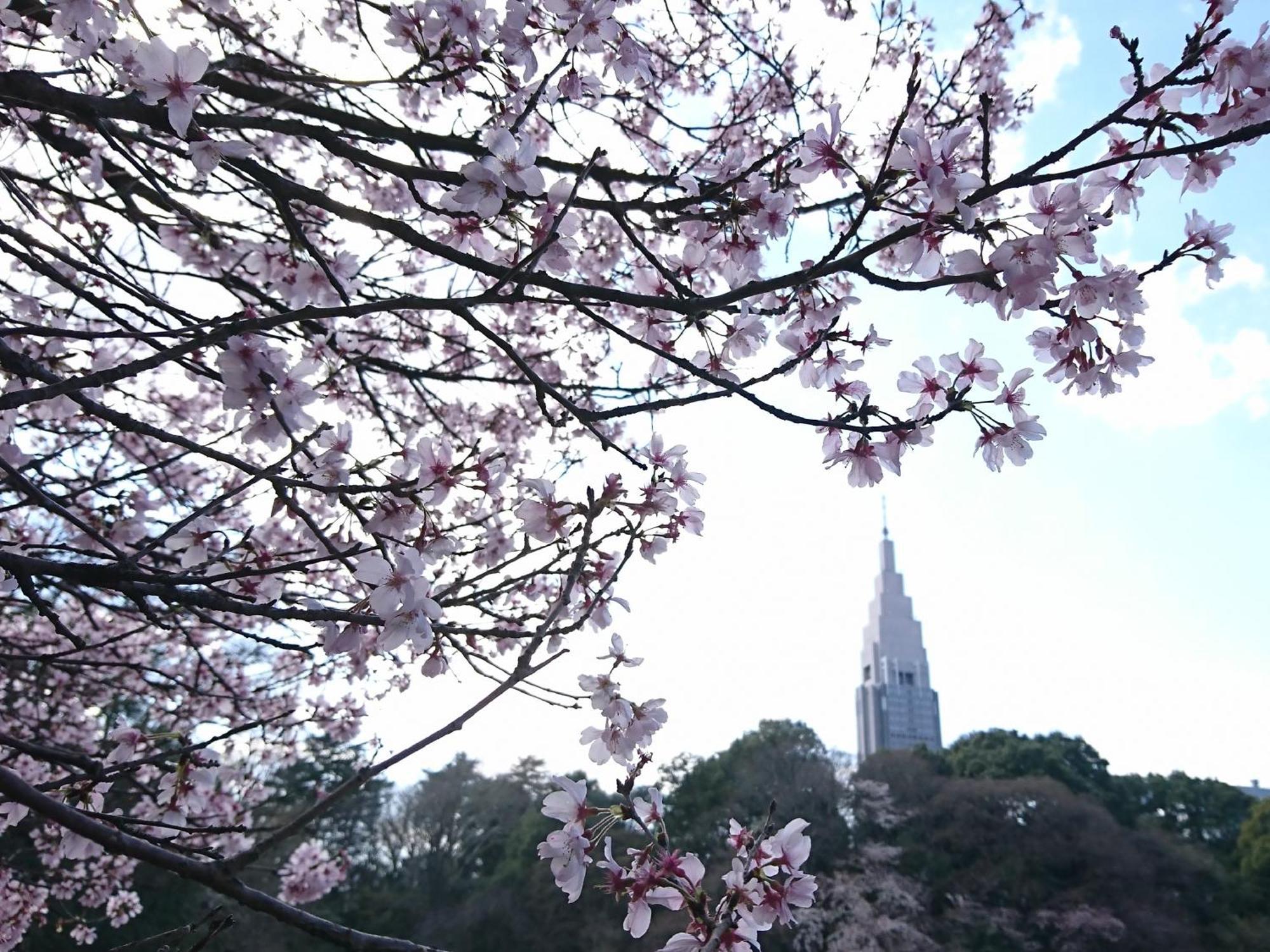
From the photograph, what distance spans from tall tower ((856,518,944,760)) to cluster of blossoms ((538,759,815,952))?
55.3 meters

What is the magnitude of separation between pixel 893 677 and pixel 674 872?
56.7 meters

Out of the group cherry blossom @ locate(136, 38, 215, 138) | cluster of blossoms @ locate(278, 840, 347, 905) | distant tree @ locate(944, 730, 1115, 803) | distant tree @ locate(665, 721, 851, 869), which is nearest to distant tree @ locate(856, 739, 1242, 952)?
distant tree @ locate(665, 721, 851, 869)

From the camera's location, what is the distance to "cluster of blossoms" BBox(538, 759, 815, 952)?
4.74ft

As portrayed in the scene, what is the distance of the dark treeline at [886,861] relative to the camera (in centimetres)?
1387

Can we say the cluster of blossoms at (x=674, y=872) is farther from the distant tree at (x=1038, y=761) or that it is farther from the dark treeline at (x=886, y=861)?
the distant tree at (x=1038, y=761)

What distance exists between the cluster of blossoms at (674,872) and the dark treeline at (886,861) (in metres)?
11.1

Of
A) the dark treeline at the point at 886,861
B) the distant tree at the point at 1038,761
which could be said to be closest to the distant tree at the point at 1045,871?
the dark treeline at the point at 886,861

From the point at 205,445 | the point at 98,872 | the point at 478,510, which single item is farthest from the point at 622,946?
the point at 205,445

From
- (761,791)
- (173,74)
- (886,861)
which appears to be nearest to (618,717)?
(173,74)

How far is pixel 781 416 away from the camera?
4.53 feet

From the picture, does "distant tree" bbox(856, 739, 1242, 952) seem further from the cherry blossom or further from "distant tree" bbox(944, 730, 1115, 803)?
the cherry blossom

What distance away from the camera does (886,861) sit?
14828 millimetres

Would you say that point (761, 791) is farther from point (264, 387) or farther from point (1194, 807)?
point (264, 387)

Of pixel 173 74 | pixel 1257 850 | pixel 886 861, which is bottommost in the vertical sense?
pixel 173 74
